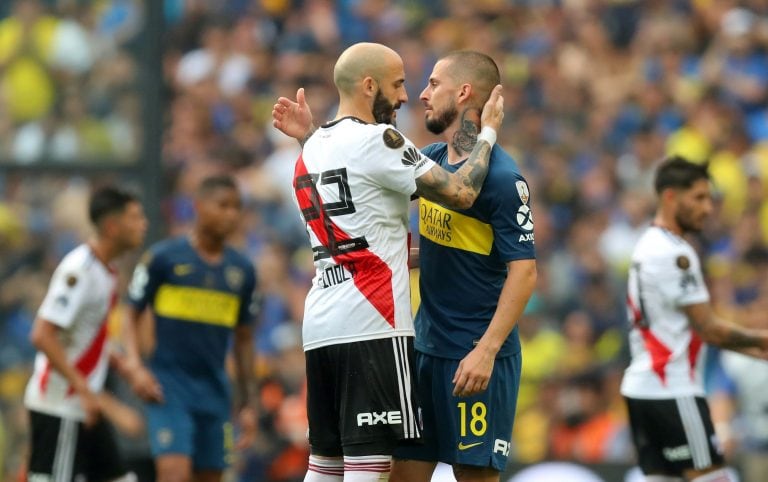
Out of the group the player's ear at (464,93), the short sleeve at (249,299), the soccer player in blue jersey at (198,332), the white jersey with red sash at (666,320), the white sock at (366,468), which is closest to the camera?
the white sock at (366,468)

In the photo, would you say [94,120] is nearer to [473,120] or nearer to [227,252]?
[227,252]

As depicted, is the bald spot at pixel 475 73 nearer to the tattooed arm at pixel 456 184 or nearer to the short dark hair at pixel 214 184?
the tattooed arm at pixel 456 184

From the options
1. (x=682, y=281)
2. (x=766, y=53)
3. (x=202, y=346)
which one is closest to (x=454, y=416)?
(x=682, y=281)

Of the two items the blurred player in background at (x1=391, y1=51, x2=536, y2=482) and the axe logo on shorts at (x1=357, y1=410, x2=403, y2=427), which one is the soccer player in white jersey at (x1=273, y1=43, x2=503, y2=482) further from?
the blurred player in background at (x1=391, y1=51, x2=536, y2=482)

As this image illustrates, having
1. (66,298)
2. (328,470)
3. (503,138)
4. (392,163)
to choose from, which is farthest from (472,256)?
(503,138)

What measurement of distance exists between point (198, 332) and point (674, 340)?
10.7 ft

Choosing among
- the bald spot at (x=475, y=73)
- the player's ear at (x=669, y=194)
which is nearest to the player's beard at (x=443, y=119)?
the bald spot at (x=475, y=73)

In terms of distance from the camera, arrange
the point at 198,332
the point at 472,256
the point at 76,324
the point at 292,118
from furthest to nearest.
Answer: the point at 198,332 → the point at 76,324 → the point at 292,118 → the point at 472,256

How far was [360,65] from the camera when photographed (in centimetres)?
634

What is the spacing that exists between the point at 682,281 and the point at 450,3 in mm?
8546

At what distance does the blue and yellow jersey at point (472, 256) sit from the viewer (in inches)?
255

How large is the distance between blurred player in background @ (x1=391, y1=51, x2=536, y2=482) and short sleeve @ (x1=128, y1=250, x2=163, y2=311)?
315cm

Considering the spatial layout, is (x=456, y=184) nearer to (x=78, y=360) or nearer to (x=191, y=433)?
(x=78, y=360)

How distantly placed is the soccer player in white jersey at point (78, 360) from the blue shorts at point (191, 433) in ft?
1.49
